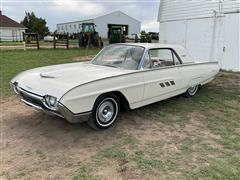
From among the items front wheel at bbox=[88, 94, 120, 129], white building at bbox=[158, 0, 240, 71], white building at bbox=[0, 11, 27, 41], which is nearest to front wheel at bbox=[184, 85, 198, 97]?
front wheel at bbox=[88, 94, 120, 129]

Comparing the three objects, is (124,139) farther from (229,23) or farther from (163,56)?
(229,23)

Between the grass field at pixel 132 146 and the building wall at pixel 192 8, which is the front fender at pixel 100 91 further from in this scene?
the building wall at pixel 192 8

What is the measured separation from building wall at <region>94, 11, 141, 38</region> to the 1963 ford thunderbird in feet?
145

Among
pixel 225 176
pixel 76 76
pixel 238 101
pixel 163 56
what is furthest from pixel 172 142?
pixel 238 101

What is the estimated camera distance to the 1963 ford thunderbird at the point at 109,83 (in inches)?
129

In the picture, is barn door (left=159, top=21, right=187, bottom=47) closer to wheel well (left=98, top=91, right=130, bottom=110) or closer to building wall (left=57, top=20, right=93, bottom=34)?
wheel well (left=98, top=91, right=130, bottom=110)

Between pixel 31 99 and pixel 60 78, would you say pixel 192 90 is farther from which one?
pixel 31 99

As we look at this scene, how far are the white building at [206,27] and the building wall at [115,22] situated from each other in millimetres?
36540

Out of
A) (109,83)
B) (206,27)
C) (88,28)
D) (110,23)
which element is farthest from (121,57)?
(110,23)

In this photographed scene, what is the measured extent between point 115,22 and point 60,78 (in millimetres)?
49732

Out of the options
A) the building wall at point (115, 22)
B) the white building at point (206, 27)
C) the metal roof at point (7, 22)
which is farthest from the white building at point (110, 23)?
the white building at point (206, 27)

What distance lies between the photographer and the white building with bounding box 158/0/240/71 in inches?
371

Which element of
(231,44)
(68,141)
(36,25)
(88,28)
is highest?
(36,25)

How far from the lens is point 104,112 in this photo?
12.6ft
